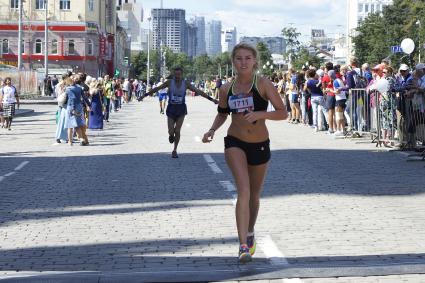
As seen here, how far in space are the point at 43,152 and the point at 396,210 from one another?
11953 millimetres

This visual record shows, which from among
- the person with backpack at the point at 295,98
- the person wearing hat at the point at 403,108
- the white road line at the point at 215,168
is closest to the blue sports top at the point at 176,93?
the white road line at the point at 215,168

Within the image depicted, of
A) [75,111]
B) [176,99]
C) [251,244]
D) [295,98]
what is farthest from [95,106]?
[251,244]

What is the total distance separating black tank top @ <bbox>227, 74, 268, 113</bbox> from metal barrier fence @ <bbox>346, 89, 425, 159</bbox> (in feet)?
37.7

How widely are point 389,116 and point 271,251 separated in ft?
44.9

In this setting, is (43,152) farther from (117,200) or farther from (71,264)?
(71,264)

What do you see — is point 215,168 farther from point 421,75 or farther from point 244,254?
point 244,254

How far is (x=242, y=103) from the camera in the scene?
7.85m

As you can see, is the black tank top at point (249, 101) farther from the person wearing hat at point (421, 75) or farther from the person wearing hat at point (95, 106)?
the person wearing hat at point (95, 106)

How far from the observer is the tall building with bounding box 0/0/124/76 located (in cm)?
10669

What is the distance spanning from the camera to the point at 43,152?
2150 centimetres

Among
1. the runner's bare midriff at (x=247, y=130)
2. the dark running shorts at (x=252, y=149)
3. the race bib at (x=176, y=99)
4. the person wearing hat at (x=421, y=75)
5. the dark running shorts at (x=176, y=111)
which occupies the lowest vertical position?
the dark running shorts at (x=252, y=149)

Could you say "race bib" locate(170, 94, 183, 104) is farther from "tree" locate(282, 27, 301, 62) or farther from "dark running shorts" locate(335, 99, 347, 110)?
"tree" locate(282, 27, 301, 62)

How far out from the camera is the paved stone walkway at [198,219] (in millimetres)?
7582

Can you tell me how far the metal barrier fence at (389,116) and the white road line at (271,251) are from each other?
1041cm
